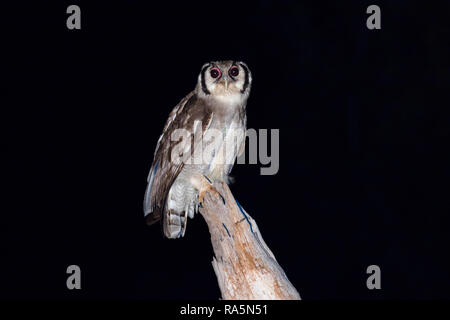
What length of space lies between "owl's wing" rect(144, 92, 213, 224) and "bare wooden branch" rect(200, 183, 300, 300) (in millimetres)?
232

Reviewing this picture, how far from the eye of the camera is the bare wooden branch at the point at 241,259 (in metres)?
1.63

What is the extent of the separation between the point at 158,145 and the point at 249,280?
0.79m

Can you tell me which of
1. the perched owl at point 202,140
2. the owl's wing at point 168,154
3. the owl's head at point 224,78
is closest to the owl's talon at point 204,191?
→ the perched owl at point 202,140

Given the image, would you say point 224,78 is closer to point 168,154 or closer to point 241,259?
point 168,154

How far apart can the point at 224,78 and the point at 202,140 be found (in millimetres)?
267

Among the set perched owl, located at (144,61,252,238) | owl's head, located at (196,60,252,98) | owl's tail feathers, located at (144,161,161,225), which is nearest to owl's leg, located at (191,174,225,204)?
perched owl, located at (144,61,252,238)

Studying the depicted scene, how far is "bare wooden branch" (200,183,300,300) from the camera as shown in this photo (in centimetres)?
163

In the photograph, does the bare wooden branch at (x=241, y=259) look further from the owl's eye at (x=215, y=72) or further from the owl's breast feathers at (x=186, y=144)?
the owl's eye at (x=215, y=72)

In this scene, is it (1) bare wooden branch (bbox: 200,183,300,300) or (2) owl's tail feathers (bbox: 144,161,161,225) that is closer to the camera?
(1) bare wooden branch (bbox: 200,183,300,300)

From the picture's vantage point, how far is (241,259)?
5.57 feet

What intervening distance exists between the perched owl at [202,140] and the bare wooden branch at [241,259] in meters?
0.15

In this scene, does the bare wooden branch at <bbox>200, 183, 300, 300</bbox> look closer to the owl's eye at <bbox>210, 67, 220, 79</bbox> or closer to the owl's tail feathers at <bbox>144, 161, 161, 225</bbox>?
the owl's tail feathers at <bbox>144, 161, 161, 225</bbox>

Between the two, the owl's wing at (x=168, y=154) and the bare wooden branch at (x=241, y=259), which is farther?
the owl's wing at (x=168, y=154)
